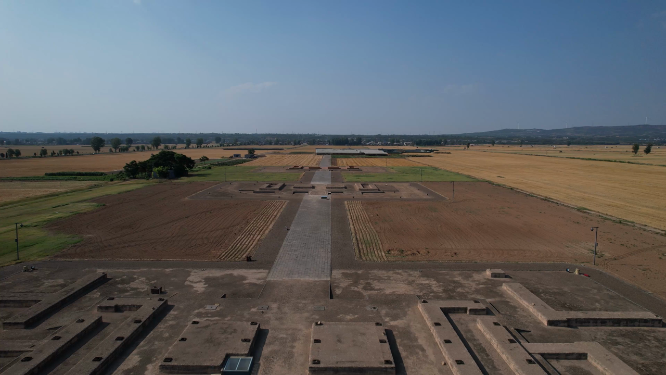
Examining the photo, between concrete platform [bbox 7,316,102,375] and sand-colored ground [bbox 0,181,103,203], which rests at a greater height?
sand-colored ground [bbox 0,181,103,203]

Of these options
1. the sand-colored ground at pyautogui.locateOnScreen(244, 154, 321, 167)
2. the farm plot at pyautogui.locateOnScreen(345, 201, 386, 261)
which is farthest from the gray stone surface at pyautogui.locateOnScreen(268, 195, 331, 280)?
the sand-colored ground at pyautogui.locateOnScreen(244, 154, 321, 167)

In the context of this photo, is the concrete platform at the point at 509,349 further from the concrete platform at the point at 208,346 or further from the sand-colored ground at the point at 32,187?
the sand-colored ground at the point at 32,187

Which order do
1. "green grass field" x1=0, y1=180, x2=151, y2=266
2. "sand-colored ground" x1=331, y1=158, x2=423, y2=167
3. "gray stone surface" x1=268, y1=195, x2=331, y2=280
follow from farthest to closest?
"sand-colored ground" x1=331, y1=158, x2=423, y2=167, "green grass field" x1=0, y1=180, x2=151, y2=266, "gray stone surface" x1=268, y1=195, x2=331, y2=280

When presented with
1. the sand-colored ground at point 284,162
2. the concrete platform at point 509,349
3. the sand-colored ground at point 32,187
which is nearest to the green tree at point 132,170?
the sand-colored ground at point 32,187

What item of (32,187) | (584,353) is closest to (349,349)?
(584,353)

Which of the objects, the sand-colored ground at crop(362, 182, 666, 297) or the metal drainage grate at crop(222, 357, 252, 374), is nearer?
the metal drainage grate at crop(222, 357, 252, 374)

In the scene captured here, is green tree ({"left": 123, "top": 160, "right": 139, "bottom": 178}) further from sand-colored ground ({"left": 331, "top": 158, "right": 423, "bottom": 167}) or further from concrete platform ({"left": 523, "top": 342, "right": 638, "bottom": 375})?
concrete platform ({"left": 523, "top": 342, "right": 638, "bottom": 375})
